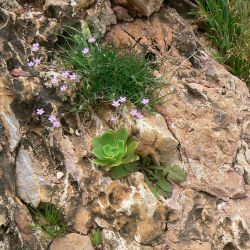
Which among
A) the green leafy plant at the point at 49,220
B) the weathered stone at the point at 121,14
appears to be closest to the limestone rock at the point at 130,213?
the green leafy plant at the point at 49,220

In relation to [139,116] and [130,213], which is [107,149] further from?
[130,213]

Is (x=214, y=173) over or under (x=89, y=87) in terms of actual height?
under

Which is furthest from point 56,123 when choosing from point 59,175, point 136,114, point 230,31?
point 230,31

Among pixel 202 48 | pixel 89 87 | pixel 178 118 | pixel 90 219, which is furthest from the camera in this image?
pixel 202 48

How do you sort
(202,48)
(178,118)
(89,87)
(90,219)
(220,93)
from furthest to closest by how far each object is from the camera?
(202,48) → (220,93) → (178,118) → (89,87) → (90,219)

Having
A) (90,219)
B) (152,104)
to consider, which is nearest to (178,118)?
(152,104)

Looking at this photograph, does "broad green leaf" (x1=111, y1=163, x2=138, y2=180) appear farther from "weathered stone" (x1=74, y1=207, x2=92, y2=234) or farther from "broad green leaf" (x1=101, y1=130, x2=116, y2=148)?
"weathered stone" (x1=74, y1=207, x2=92, y2=234)

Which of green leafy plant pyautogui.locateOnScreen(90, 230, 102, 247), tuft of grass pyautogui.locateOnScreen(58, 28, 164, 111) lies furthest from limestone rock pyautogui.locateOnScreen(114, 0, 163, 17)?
green leafy plant pyautogui.locateOnScreen(90, 230, 102, 247)

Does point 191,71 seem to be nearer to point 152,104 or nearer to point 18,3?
point 152,104

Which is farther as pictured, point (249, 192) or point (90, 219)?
point (249, 192)
